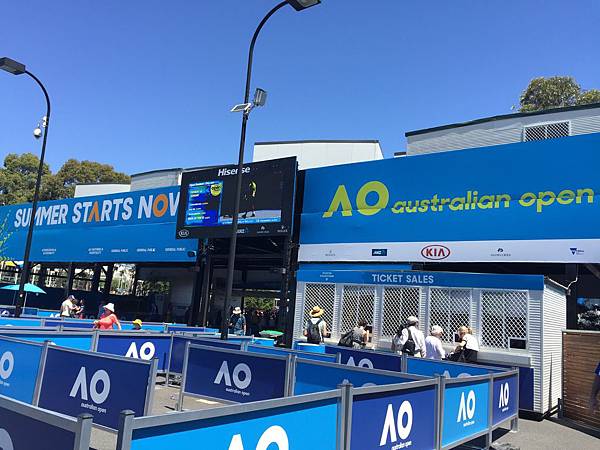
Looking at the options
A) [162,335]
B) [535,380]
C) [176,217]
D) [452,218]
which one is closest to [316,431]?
[162,335]

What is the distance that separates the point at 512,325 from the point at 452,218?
479 centimetres

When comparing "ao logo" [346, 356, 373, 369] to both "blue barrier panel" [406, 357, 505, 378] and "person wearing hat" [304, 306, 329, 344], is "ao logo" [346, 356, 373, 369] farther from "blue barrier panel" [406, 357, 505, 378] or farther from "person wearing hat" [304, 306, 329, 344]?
"person wearing hat" [304, 306, 329, 344]

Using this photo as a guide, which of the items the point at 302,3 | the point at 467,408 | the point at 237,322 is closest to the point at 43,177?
the point at 237,322

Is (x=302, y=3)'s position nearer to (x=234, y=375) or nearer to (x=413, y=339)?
(x=413, y=339)

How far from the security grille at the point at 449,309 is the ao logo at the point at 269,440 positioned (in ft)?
33.5

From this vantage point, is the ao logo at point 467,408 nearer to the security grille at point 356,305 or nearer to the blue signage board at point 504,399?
the blue signage board at point 504,399

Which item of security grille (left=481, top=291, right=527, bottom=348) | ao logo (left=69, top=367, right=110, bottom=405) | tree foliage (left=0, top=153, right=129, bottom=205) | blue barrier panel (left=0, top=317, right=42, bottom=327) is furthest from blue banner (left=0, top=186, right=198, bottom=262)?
tree foliage (left=0, top=153, right=129, bottom=205)

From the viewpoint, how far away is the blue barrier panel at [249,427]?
291 cm

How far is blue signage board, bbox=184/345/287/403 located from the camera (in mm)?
6736

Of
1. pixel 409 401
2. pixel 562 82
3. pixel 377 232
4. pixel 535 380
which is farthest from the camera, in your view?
pixel 562 82

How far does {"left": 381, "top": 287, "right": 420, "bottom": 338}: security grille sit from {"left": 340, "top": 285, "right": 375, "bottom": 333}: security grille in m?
0.48

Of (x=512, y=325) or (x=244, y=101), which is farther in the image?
(x=244, y=101)

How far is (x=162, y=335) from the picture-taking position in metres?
11.6

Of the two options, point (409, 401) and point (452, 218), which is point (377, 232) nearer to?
point (452, 218)
